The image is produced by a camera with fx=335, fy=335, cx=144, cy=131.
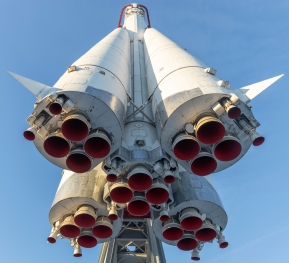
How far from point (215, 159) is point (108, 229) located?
8.83 ft

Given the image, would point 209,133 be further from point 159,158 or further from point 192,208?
point 192,208

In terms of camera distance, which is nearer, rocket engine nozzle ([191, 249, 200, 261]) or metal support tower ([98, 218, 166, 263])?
rocket engine nozzle ([191, 249, 200, 261])

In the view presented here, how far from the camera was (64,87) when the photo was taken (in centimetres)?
583

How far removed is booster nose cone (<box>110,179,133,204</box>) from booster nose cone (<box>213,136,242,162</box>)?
68.4 inches

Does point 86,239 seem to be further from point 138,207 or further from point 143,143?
point 143,143

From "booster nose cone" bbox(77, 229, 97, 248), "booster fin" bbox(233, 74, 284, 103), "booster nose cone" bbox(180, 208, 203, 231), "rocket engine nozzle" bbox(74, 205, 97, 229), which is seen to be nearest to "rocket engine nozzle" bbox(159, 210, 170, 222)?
"booster nose cone" bbox(180, 208, 203, 231)

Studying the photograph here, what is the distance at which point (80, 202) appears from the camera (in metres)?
6.84

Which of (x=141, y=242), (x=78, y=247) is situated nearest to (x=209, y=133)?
(x=78, y=247)

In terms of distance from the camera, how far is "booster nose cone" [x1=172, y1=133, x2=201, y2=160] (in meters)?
5.82

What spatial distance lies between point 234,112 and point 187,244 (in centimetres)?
333

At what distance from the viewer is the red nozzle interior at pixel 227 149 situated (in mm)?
5980

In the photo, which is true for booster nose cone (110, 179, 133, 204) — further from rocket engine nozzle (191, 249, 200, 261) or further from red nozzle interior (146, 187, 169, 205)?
rocket engine nozzle (191, 249, 200, 261)

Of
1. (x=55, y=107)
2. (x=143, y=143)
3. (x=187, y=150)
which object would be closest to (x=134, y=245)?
(x=143, y=143)

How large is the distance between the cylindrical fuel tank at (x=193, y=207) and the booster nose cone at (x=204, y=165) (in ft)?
3.39
